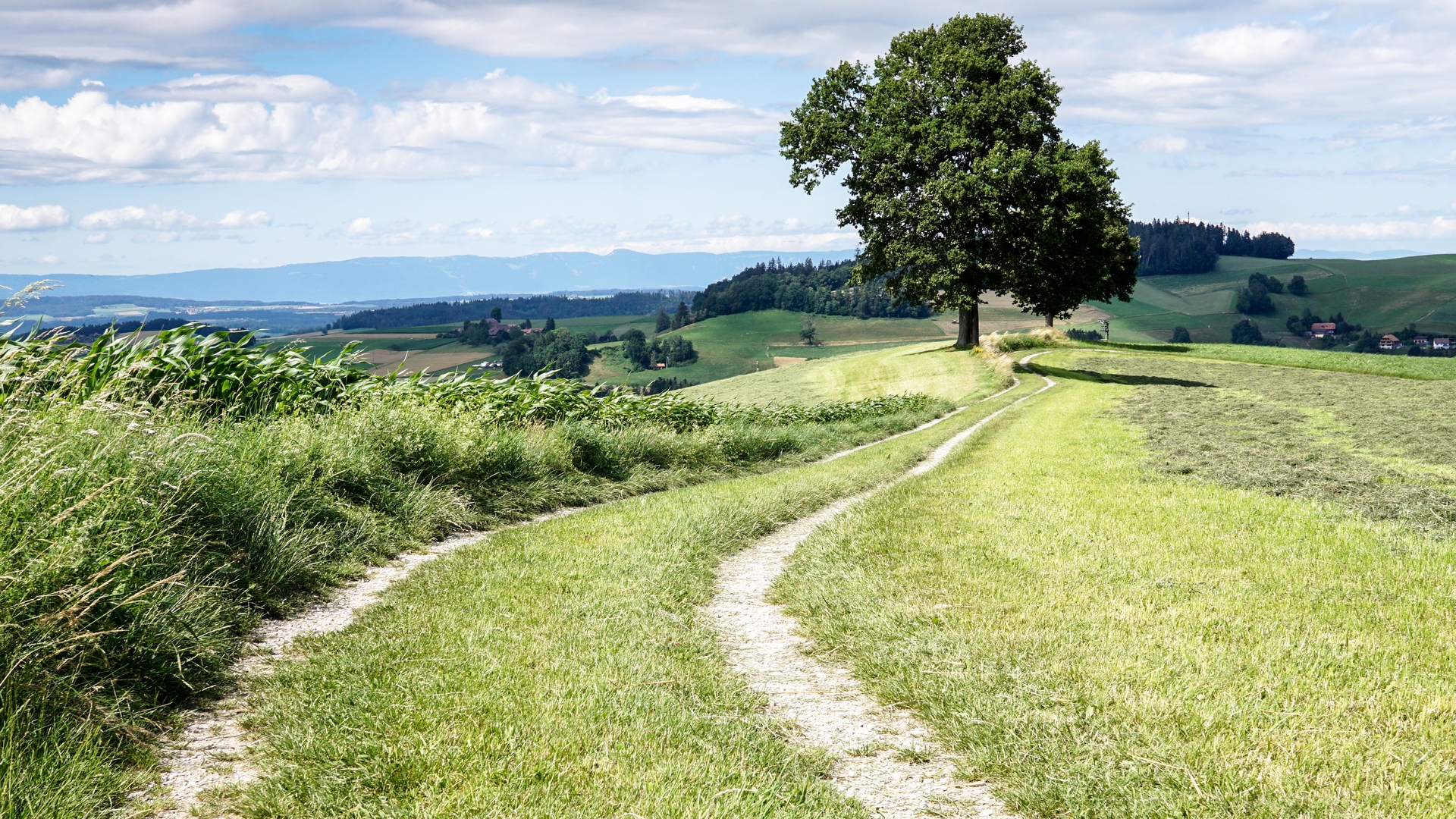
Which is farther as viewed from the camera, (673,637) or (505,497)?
(505,497)

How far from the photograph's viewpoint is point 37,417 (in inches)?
245

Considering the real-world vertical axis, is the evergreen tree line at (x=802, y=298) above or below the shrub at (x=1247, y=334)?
above

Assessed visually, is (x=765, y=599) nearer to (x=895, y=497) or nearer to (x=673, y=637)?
(x=673, y=637)

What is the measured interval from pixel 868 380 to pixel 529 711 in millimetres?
39001

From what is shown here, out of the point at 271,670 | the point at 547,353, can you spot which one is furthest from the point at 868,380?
the point at 547,353

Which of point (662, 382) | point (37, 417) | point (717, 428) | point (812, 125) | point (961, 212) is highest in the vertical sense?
point (812, 125)

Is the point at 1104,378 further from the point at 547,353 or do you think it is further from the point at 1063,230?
the point at 547,353

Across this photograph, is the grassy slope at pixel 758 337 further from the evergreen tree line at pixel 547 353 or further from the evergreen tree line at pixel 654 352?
the evergreen tree line at pixel 547 353

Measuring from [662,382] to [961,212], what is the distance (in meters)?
51.4

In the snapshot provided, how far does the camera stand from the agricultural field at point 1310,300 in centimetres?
11925

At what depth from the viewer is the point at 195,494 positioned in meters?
6.46

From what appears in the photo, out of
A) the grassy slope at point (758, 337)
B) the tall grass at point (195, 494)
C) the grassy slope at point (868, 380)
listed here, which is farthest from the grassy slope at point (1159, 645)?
the grassy slope at point (758, 337)

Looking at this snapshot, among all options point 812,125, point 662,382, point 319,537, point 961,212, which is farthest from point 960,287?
point 662,382

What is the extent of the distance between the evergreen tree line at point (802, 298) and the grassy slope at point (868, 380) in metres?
79.4
